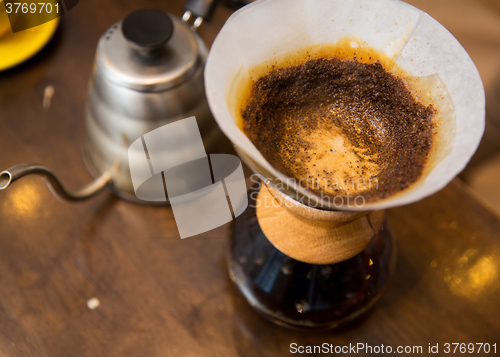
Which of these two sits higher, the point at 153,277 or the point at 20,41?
the point at 20,41

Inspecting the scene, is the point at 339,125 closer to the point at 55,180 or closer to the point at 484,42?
the point at 55,180

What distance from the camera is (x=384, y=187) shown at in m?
0.42

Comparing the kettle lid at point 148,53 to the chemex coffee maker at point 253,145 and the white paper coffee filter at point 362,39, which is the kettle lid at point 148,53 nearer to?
the chemex coffee maker at point 253,145

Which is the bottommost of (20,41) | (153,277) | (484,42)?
(153,277)

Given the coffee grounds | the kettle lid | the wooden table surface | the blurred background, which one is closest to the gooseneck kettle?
the kettle lid

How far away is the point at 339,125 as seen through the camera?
505 mm

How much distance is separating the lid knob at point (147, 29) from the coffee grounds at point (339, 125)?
21 cm

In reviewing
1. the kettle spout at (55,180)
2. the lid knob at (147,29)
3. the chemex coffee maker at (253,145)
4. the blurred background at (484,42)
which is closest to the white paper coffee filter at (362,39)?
the chemex coffee maker at (253,145)

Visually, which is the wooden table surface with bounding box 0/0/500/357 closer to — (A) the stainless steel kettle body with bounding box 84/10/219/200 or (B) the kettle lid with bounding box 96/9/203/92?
(A) the stainless steel kettle body with bounding box 84/10/219/200

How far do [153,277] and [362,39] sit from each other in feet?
1.71

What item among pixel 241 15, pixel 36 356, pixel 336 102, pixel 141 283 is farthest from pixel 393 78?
pixel 36 356

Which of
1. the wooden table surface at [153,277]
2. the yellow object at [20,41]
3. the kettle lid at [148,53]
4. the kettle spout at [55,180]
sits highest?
the kettle lid at [148,53]

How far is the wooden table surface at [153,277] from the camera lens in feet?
2.26

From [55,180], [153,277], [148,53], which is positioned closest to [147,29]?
[148,53]
